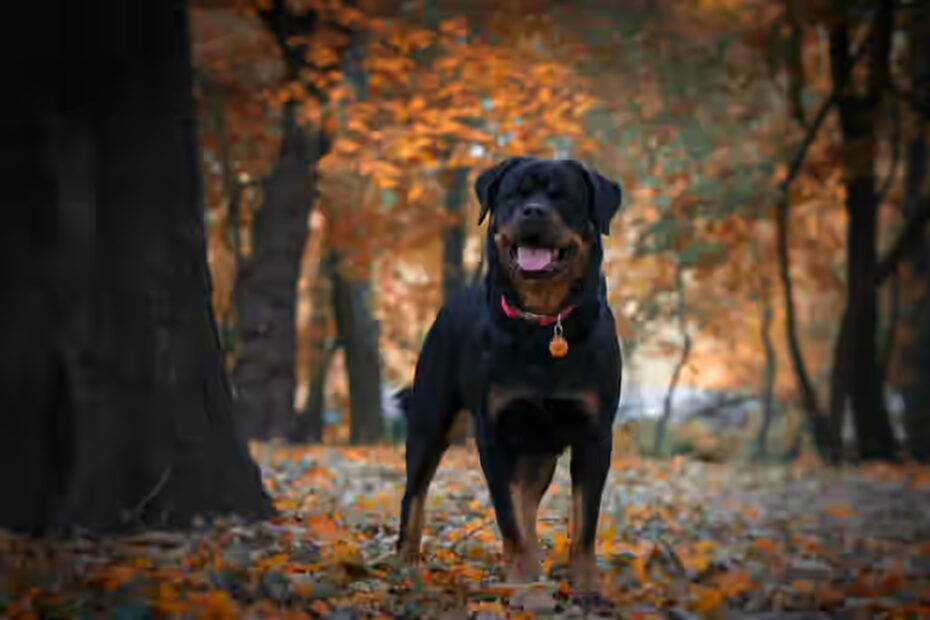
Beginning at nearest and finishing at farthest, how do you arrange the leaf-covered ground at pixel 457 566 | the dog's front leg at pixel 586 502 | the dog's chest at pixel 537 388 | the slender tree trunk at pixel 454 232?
the leaf-covered ground at pixel 457 566
the dog's chest at pixel 537 388
the dog's front leg at pixel 586 502
the slender tree trunk at pixel 454 232

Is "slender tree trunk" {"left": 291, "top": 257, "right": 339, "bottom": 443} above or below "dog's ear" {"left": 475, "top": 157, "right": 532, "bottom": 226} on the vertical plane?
below

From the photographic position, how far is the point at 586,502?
15.9 ft

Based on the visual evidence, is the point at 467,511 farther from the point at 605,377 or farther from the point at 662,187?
the point at 662,187

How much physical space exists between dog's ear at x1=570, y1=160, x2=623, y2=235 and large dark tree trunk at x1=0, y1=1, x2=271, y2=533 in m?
2.59

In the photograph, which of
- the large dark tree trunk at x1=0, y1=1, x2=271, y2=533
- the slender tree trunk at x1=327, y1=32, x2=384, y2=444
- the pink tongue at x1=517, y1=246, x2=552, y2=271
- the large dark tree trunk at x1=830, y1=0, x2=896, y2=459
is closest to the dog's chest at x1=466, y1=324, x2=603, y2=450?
the pink tongue at x1=517, y1=246, x2=552, y2=271

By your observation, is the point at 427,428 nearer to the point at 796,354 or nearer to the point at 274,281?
the point at 274,281

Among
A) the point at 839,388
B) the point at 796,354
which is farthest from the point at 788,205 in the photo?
the point at 839,388

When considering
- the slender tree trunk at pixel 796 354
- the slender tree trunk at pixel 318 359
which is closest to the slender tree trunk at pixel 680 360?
the slender tree trunk at pixel 796 354

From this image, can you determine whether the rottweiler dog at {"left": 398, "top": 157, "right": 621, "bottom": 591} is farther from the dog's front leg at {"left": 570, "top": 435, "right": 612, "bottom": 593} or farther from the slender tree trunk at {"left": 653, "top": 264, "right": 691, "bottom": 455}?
the slender tree trunk at {"left": 653, "top": 264, "right": 691, "bottom": 455}

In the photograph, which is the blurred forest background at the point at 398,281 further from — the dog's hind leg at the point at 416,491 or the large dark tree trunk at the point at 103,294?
the dog's hind leg at the point at 416,491

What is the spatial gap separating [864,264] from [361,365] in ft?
26.2

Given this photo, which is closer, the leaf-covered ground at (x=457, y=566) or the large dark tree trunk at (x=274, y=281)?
the leaf-covered ground at (x=457, y=566)

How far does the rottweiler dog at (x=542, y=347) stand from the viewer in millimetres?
4668

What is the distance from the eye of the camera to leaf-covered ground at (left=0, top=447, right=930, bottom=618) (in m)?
4.43
